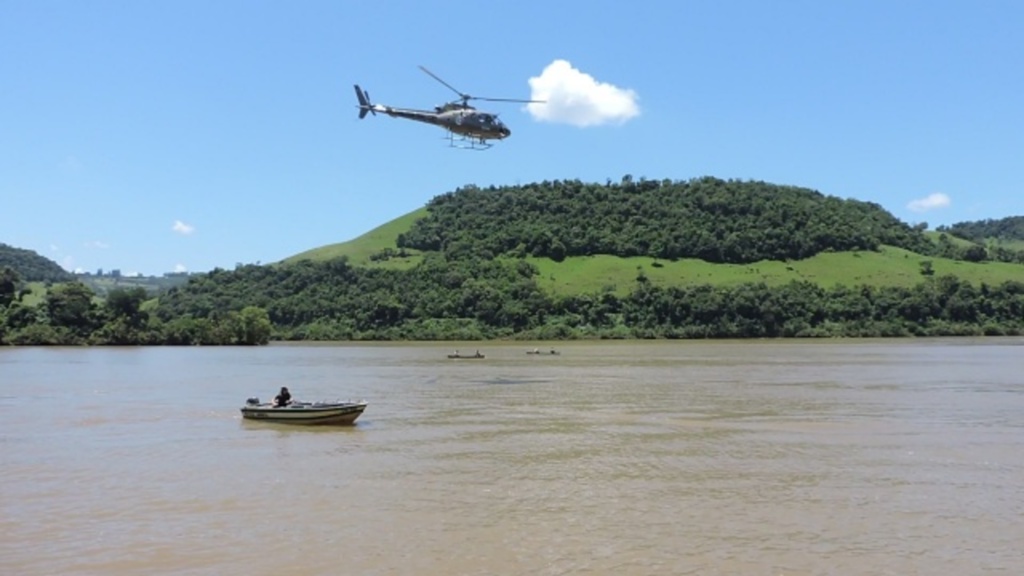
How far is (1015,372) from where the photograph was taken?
56.3 metres

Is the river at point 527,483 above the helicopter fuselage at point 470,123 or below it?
below

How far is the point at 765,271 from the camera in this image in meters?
133

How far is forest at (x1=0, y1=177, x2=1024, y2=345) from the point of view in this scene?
117812mm

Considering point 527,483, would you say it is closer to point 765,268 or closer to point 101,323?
point 101,323

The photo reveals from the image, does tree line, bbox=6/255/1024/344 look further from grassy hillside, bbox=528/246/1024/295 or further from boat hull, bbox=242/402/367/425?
boat hull, bbox=242/402/367/425

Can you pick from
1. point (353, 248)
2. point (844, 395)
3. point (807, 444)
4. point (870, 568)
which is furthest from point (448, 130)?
point (353, 248)

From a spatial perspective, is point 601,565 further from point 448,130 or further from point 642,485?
point 448,130

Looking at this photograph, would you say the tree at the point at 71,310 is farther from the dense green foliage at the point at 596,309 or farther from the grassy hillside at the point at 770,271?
the grassy hillside at the point at 770,271

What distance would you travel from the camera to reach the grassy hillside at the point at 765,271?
128375 mm

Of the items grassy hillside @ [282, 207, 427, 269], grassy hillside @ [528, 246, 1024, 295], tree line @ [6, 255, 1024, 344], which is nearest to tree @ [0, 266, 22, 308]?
tree line @ [6, 255, 1024, 344]

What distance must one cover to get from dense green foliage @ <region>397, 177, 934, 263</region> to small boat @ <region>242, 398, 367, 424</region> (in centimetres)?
11351

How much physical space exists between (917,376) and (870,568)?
4265 cm

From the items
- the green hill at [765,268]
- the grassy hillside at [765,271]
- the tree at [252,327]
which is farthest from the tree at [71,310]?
the grassy hillside at [765,271]

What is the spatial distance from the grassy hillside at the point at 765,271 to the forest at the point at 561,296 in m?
2.12
